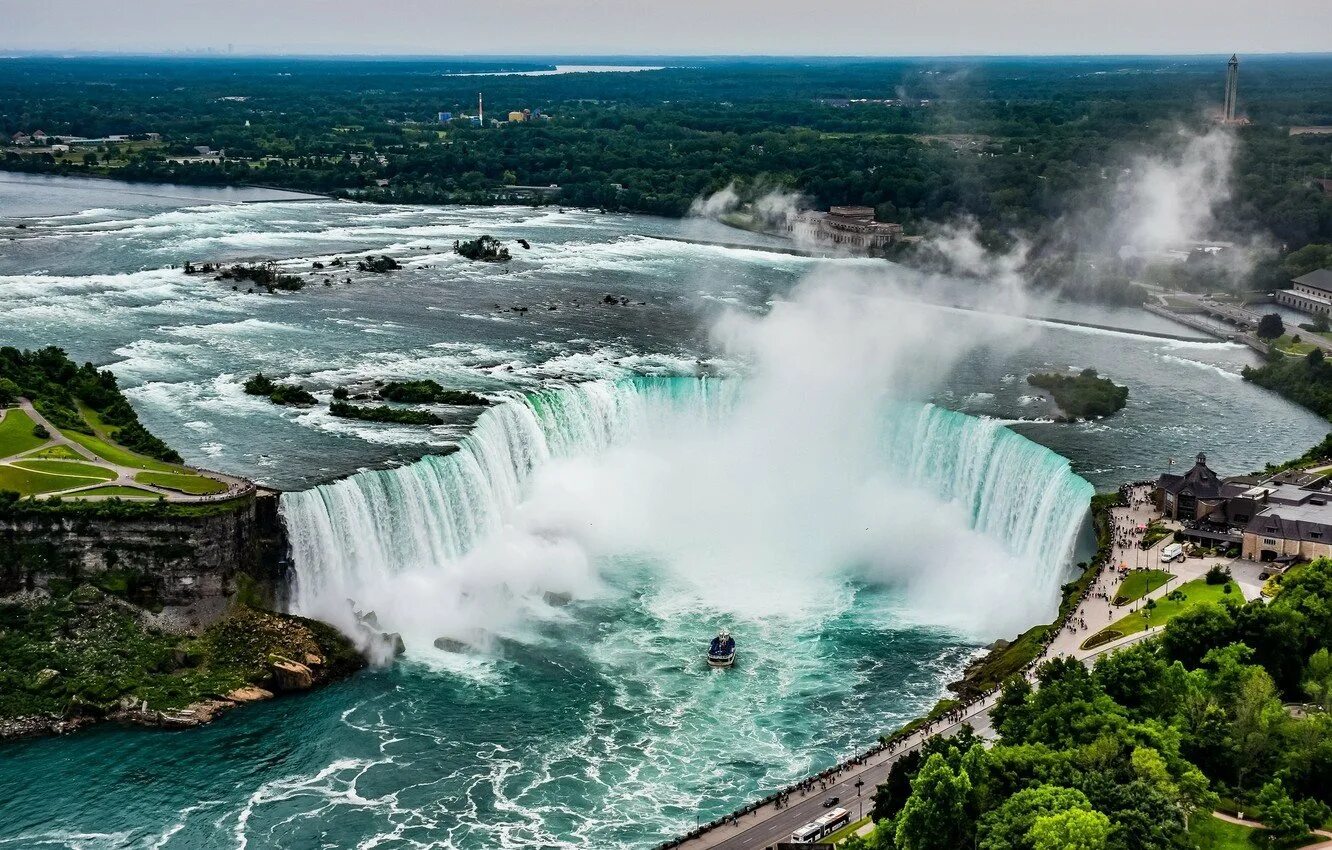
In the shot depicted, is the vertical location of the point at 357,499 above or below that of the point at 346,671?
above

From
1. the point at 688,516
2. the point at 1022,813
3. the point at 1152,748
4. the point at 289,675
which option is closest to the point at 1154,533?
the point at 1152,748

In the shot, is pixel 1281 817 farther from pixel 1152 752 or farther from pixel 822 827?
pixel 822 827

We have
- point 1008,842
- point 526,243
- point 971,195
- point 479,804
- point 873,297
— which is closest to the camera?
point 1008,842

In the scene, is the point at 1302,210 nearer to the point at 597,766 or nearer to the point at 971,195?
the point at 971,195

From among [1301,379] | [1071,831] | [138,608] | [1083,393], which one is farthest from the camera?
[1301,379]

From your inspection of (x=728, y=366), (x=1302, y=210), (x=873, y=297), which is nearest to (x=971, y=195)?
(x=1302, y=210)
